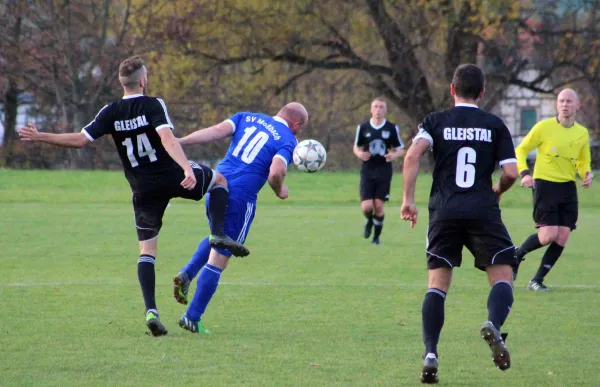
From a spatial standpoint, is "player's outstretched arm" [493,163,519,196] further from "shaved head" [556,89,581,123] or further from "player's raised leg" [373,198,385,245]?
"player's raised leg" [373,198,385,245]

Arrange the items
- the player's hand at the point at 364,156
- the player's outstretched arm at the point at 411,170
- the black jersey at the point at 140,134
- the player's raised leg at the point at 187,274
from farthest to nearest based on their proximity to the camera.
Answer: the player's hand at the point at 364,156, the player's raised leg at the point at 187,274, the black jersey at the point at 140,134, the player's outstretched arm at the point at 411,170

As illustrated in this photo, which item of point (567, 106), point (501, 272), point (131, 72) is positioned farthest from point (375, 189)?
point (501, 272)

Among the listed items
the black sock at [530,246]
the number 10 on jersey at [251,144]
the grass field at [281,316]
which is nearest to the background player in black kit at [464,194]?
the grass field at [281,316]

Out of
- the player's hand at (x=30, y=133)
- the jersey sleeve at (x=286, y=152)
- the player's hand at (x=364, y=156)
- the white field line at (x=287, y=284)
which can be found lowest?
the white field line at (x=287, y=284)

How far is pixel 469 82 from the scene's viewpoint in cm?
584

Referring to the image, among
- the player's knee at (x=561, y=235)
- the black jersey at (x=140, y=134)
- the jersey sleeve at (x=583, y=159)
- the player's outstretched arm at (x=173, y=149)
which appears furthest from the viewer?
the jersey sleeve at (x=583, y=159)

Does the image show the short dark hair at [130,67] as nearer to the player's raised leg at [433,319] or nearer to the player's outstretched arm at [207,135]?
the player's outstretched arm at [207,135]

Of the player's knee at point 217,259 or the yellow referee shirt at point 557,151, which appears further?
the yellow referee shirt at point 557,151

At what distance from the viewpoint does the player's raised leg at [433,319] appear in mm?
5578

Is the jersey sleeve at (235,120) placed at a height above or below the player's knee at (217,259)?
above

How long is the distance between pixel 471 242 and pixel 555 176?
177 inches

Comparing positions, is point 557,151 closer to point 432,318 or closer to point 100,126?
point 432,318

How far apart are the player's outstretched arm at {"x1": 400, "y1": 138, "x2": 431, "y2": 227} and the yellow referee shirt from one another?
14.5ft

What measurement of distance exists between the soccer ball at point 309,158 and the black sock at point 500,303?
13.5ft
